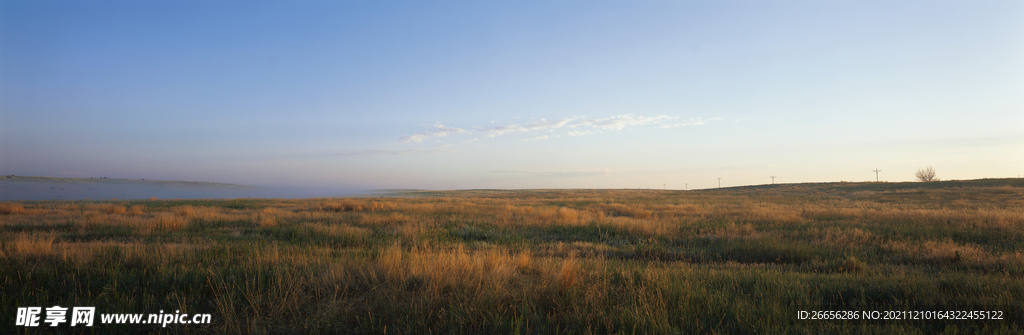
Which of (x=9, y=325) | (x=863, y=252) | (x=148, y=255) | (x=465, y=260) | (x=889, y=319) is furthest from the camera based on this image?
(x=863, y=252)

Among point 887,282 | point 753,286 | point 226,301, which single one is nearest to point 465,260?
point 226,301

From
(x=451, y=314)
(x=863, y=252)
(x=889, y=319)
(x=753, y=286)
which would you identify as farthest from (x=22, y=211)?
(x=863, y=252)

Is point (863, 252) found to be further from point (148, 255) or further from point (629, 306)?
point (148, 255)

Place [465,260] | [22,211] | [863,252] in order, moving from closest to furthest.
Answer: [465,260] < [863,252] < [22,211]

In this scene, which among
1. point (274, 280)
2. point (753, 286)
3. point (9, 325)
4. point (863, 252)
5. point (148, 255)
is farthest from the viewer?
point (863, 252)

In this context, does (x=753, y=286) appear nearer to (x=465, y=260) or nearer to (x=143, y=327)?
(x=465, y=260)

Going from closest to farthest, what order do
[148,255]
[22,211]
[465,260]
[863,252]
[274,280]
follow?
[274,280] → [465,260] → [148,255] → [863,252] → [22,211]

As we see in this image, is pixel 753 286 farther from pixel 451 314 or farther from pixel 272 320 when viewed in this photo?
pixel 272 320

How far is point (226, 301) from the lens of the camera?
12.9ft

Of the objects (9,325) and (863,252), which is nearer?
(9,325)

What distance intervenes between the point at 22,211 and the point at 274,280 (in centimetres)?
2226

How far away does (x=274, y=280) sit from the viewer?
449 centimetres

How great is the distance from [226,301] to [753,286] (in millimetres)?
6039

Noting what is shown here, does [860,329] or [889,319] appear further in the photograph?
[889,319]
